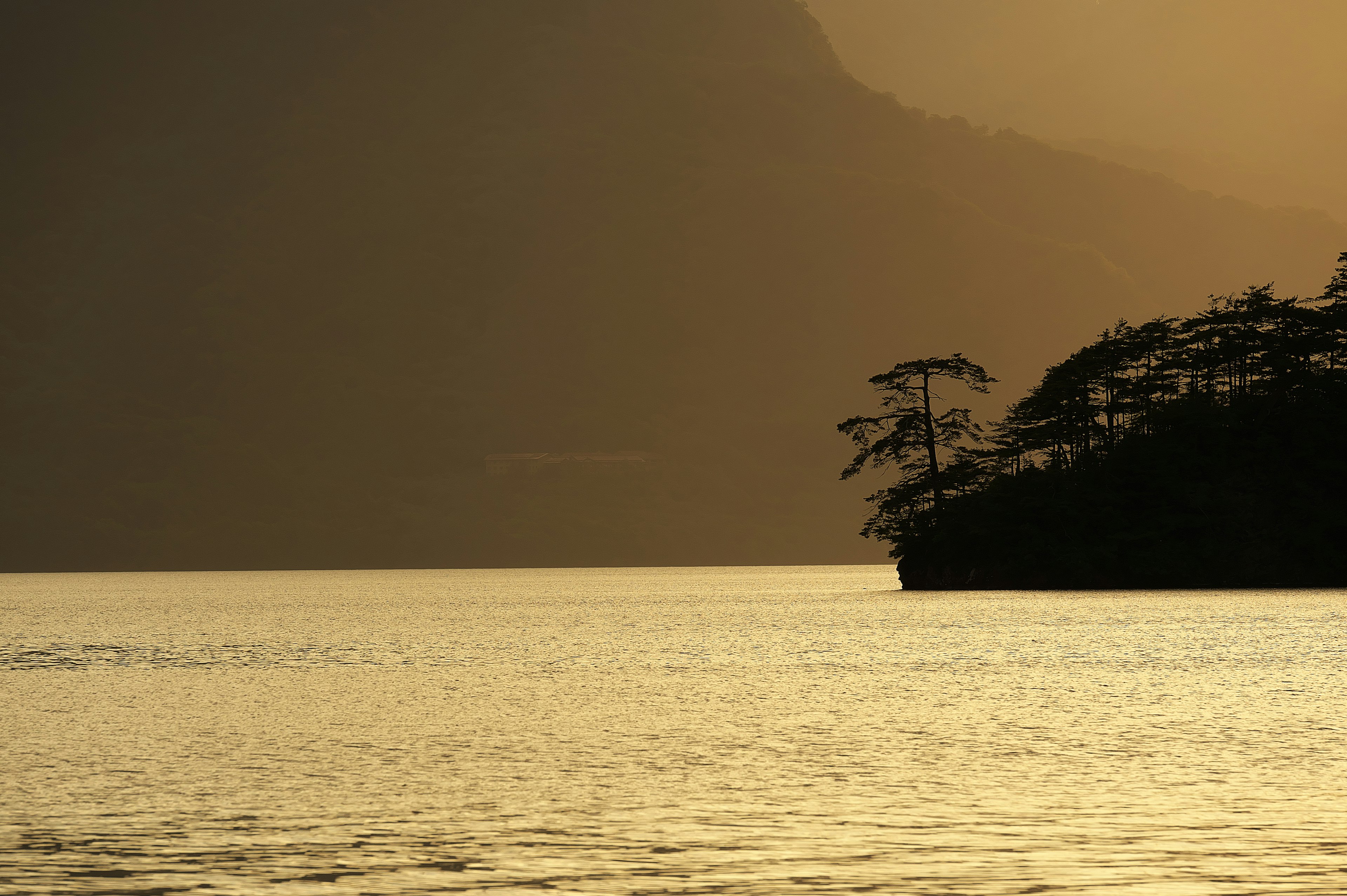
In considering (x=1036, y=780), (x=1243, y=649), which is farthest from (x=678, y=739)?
(x=1243, y=649)

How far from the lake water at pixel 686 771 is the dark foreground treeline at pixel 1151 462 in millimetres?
68105

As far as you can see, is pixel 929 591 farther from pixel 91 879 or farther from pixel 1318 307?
pixel 91 879

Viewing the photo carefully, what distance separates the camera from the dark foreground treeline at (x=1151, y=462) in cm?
11850

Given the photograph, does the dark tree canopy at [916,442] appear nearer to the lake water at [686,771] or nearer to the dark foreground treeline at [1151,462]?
the dark foreground treeline at [1151,462]

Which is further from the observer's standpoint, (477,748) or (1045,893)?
(477,748)

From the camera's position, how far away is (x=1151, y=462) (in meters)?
121

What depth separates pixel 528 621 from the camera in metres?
86.9

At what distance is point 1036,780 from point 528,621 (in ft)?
222

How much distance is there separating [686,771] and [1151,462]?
106 m

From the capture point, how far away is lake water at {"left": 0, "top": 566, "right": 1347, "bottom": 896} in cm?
1506

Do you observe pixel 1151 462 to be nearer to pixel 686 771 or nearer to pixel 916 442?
pixel 916 442

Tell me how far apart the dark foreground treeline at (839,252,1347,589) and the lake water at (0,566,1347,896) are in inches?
2681

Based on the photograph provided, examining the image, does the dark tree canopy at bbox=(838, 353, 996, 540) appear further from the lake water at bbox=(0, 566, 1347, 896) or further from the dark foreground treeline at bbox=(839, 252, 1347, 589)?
the lake water at bbox=(0, 566, 1347, 896)

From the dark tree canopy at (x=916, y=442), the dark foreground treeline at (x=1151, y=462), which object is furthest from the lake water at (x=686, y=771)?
the dark tree canopy at (x=916, y=442)
